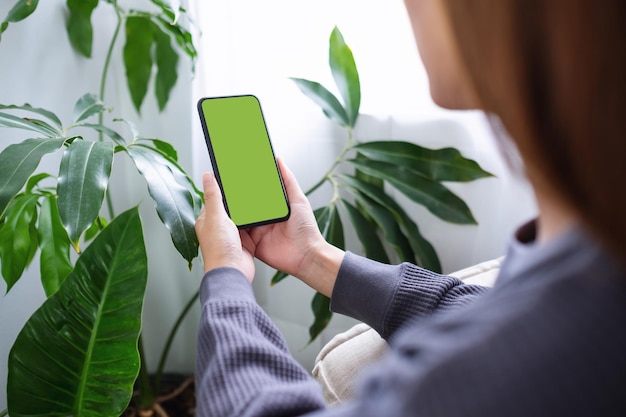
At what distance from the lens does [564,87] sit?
267mm

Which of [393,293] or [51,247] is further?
[51,247]

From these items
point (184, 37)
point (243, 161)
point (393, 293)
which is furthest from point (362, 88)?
point (393, 293)

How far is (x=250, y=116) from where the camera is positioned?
2.62 feet

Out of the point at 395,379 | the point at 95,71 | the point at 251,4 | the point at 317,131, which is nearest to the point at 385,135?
the point at 317,131

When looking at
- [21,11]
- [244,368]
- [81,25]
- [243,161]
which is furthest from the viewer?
[81,25]

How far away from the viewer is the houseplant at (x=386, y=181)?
105 centimetres

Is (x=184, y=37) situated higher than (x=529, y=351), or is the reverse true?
(x=184, y=37)

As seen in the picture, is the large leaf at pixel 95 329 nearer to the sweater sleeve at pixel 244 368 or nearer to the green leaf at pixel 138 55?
the sweater sleeve at pixel 244 368

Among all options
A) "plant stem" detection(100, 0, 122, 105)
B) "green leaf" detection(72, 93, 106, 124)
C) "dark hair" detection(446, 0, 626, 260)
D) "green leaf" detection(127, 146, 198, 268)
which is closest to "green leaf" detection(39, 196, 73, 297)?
"green leaf" detection(72, 93, 106, 124)

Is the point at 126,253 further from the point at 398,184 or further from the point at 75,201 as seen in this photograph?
the point at 398,184

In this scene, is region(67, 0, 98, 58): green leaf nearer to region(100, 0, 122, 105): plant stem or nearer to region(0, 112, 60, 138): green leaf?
region(100, 0, 122, 105): plant stem

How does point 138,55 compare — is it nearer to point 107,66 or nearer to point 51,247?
point 107,66

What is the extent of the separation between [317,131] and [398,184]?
0.28 meters

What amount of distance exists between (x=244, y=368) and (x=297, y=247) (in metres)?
0.35
